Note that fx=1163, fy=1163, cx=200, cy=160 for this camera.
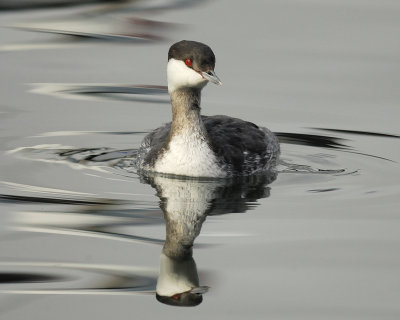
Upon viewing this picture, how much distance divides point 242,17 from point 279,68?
254 centimetres

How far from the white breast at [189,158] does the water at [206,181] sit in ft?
0.54

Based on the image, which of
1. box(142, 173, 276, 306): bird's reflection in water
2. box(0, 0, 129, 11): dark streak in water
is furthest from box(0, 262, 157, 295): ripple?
box(0, 0, 129, 11): dark streak in water

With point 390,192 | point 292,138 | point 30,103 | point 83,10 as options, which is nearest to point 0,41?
point 83,10

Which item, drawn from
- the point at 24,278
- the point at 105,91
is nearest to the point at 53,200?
the point at 24,278

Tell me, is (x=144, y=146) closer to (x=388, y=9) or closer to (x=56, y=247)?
(x=56, y=247)

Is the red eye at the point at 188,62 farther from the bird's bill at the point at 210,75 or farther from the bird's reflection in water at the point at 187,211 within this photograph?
the bird's reflection in water at the point at 187,211

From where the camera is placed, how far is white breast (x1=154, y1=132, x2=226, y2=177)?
11.8 meters

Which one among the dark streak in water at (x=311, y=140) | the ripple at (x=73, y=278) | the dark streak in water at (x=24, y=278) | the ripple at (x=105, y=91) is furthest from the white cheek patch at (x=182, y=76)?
the dark streak in water at (x=24, y=278)

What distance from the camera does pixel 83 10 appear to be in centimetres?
1956

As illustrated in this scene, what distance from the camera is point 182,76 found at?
1173 cm

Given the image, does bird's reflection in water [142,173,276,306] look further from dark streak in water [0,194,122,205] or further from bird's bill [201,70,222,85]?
bird's bill [201,70,222,85]

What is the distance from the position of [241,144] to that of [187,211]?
2067 millimetres

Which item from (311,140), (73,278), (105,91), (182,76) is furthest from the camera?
(105,91)

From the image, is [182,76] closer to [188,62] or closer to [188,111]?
[188,62]
